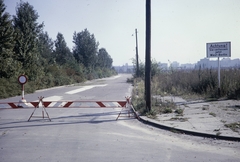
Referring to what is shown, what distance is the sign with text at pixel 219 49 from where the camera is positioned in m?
15.3

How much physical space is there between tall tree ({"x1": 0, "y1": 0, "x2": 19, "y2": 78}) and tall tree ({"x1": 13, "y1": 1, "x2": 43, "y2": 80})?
2.44 meters

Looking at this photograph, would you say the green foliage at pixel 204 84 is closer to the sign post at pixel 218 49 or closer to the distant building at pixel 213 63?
the distant building at pixel 213 63

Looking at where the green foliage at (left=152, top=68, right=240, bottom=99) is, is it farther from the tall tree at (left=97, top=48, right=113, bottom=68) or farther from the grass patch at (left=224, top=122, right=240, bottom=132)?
the tall tree at (left=97, top=48, right=113, bottom=68)

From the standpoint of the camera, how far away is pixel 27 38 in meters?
26.0

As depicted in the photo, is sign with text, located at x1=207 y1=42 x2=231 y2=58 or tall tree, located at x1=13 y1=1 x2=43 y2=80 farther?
tall tree, located at x1=13 y1=1 x2=43 y2=80

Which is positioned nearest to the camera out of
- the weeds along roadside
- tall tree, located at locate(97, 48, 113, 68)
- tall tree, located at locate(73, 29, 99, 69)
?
the weeds along roadside

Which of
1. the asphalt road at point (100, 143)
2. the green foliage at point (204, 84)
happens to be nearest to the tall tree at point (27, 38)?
the green foliage at point (204, 84)

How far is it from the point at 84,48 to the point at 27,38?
102 ft

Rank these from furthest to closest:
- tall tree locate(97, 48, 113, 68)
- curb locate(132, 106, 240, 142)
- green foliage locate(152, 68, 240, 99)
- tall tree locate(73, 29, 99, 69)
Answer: tall tree locate(97, 48, 113, 68), tall tree locate(73, 29, 99, 69), green foliage locate(152, 68, 240, 99), curb locate(132, 106, 240, 142)

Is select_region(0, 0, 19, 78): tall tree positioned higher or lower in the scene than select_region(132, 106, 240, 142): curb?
higher

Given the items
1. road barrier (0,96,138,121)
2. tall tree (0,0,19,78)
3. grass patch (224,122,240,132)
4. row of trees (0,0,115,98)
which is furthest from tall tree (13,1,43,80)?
grass patch (224,122,240,132)

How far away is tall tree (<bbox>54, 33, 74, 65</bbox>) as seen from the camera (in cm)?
4934

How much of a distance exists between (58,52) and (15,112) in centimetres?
4141

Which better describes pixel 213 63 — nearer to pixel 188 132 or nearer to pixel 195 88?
pixel 195 88
